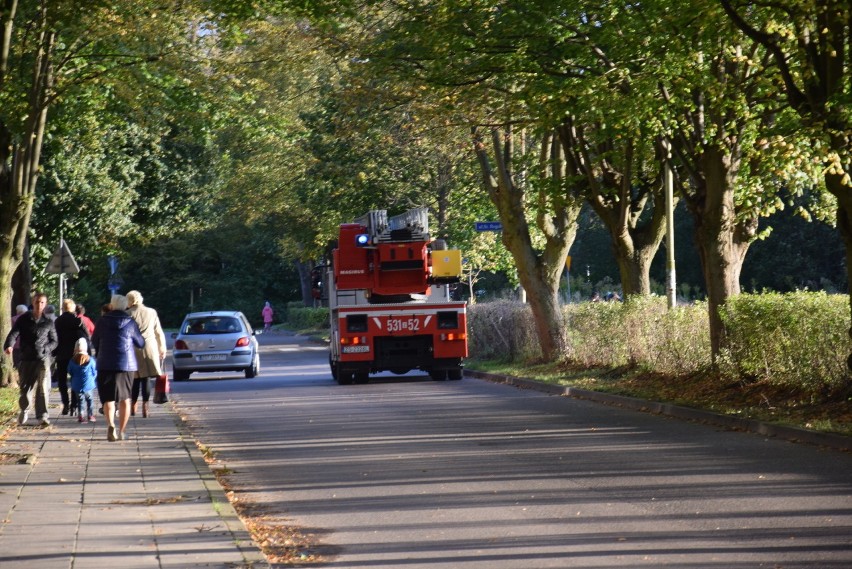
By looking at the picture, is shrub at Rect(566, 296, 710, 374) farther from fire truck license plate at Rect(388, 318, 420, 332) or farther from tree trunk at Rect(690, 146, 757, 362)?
fire truck license plate at Rect(388, 318, 420, 332)

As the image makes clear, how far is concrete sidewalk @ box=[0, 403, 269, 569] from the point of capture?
24.7 ft

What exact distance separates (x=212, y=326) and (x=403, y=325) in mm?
5702

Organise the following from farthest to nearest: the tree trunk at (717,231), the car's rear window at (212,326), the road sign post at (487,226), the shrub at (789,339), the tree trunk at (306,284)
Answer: the tree trunk at (306,284)
the car's rear window at (212,326)
the road sign post at (487,226)
the tree trunk at (717,231)
the shrub at (789,339)

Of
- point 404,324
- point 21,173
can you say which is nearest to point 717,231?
point 404,324

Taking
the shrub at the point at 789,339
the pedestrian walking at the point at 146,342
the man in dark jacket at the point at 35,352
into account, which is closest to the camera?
the shrub at the point at 789,339

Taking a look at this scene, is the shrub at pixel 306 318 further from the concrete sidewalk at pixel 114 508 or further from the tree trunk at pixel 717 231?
the concrete sidewalk at pixel 114 508

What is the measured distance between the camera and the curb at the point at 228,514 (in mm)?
7520

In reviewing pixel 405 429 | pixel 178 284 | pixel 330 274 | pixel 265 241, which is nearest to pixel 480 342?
pixel 330 274

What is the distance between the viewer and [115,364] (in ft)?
49.8

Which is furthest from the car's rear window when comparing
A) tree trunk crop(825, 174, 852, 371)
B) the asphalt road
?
tree trunk crop(825, 174, 852, 371)

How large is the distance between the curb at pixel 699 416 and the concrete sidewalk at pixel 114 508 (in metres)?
6.09

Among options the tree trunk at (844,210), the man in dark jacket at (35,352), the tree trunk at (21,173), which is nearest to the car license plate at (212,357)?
the tree trunk at (21,173)

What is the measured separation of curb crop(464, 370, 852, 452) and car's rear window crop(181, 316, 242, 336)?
8257 millimetres

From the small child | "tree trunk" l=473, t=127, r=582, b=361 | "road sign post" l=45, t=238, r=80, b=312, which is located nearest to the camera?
the small child
